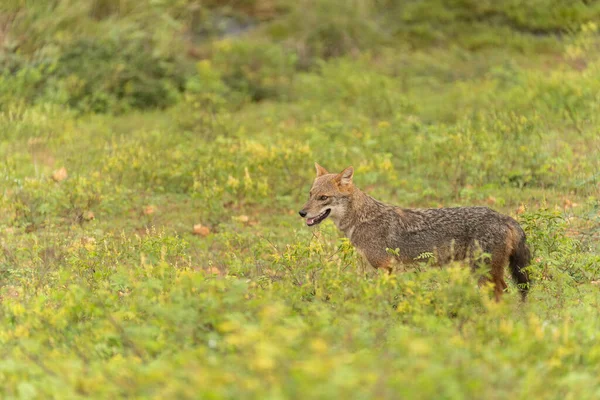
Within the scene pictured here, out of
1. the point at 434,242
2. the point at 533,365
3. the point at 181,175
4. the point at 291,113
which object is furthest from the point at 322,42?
the point at 533,365

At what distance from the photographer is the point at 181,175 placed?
1122 centimetres

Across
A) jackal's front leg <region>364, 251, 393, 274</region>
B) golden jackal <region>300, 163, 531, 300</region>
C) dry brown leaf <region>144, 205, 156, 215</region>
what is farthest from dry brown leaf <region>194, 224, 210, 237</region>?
jackal's front leg <region>364, 251, 393, 274</region>

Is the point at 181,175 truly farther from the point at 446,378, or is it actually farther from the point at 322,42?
the point at 322,42

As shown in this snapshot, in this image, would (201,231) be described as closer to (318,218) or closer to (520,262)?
(318,218)

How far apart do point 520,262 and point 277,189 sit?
4.66 metres

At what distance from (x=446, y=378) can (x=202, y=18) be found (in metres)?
18.5

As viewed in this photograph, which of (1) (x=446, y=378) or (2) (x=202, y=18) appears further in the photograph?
(2) (x=202, y=18)

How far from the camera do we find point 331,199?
8094 millimetres

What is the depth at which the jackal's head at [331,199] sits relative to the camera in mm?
8086

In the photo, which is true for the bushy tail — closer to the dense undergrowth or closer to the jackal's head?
the dense undergrowth

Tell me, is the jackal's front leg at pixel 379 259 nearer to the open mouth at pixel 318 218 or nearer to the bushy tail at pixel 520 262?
the open mouth at pixel 318 218

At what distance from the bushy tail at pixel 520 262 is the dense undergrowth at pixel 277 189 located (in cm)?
13

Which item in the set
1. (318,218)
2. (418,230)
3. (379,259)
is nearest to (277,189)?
(318,218)

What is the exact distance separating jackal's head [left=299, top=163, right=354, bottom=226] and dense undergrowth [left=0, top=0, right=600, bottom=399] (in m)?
0.24
